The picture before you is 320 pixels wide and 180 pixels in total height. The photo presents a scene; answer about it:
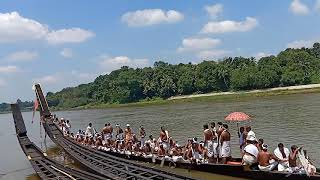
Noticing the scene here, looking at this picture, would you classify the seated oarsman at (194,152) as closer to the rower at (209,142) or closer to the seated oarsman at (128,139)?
the rower at (209,142)

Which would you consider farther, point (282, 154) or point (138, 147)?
point (138, 147)

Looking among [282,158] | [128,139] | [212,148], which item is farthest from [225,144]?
[128,139]

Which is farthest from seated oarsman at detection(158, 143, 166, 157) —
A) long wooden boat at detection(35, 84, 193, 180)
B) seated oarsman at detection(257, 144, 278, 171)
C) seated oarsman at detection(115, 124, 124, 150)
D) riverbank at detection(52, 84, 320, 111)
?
riverbank at detection(52, 84, 320, 111)

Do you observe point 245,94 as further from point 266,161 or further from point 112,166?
point 266,161

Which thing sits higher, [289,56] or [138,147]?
[289,56]

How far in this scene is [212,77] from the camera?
342 ft

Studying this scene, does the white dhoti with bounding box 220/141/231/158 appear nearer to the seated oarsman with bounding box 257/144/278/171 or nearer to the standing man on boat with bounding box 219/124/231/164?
the standing man on boat with bounding box 219/124/231/164

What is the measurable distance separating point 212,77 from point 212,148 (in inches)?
3393

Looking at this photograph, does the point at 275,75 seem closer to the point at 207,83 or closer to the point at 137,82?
the point at 207,83

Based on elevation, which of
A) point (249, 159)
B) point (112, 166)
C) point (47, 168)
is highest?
point (249, 159)

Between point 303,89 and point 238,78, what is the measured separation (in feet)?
62.3

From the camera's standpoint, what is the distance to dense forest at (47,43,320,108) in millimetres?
88188

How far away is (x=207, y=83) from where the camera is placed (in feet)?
345

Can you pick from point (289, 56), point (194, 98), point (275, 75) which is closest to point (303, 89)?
point (275, 75)
